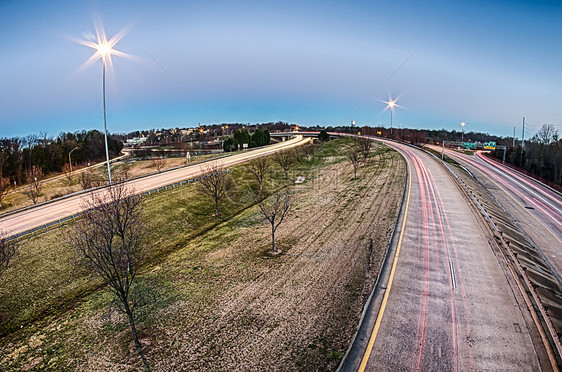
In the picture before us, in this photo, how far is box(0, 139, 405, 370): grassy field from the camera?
41.1 feet

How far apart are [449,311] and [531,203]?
34.7 metres

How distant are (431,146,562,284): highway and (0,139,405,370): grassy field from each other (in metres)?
13.1

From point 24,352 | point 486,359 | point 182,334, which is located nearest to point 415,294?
point 486,359

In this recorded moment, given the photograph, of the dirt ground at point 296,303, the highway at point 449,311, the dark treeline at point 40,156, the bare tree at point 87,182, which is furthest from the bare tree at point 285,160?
the dark treeline at point 40,156

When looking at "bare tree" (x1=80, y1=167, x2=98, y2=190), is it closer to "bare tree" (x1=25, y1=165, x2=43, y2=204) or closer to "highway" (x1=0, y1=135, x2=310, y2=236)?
"highway" (x1=0, y1=135, x2=310, y2=236)

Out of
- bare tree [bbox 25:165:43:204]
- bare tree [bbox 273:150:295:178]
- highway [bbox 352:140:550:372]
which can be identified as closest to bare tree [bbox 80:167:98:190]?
bare tree [bbox 25:165:43:204]

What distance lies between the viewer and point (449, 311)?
1427cm

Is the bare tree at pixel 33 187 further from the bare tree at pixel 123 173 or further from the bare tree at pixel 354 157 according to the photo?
the bare tree at pixel 354 157

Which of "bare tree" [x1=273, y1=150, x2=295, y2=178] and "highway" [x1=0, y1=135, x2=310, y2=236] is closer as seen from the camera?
"highway" [x1=0, y1=135, x2=310, y2=236]

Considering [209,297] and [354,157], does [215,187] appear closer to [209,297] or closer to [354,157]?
[209,297]

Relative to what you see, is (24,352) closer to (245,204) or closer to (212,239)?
(212,239)

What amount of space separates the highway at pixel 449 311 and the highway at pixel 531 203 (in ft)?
21.2

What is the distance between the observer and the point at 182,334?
13781mm

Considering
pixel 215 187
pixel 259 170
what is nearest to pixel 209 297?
pixel 215 187
